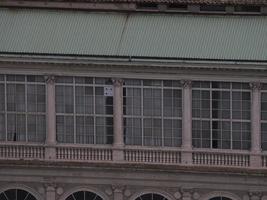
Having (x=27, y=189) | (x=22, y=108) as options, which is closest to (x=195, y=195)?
(x=27, y=189)

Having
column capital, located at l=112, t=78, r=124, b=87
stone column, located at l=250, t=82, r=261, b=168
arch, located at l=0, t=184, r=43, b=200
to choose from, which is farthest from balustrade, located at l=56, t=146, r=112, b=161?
stone column, located at l=250, t=82, r=261, b=168

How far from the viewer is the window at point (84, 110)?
78312 mm

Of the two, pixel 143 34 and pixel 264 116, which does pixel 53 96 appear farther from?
pixel 264 116

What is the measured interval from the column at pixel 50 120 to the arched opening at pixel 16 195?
2733mm

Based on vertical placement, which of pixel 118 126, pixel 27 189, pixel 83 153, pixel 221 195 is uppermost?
pixel 118 126

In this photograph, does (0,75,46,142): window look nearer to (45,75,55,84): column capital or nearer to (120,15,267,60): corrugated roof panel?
(45,75,55,84): column capital

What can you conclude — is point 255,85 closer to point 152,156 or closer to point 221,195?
point 221,195

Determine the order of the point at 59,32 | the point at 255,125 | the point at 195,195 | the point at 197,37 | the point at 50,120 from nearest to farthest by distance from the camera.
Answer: the point at 255,125, the point at 195,195, the point at 50,120, the point at 197,37, the point at 59,32

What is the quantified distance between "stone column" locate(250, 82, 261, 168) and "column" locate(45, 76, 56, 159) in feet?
40.7

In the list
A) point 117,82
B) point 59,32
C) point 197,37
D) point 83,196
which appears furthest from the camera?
point 59,32

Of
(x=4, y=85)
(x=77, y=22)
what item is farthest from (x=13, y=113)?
(x=77, y=22)

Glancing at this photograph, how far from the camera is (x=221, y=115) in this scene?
77.6 metres

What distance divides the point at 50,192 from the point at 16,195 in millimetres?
2293

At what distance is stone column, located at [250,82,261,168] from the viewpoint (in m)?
76.6
